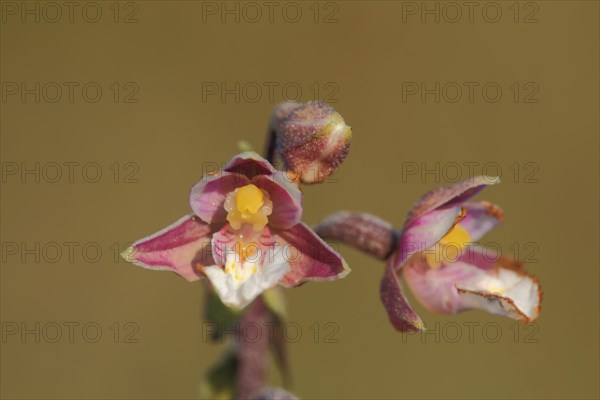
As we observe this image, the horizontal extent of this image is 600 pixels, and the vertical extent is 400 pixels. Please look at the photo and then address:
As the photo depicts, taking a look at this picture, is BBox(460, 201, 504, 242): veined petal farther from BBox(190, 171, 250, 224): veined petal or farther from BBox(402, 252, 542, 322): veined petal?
BBox(190, 171, 250, 224): veined petal

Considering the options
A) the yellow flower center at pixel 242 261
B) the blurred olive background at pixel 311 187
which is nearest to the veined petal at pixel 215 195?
the yellow flower center at pixel 242 261

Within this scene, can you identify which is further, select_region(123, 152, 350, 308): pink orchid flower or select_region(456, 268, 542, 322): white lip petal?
select_region(456, 268, 542, 322): white lip petal

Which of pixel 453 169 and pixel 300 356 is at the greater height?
pixel 453 169

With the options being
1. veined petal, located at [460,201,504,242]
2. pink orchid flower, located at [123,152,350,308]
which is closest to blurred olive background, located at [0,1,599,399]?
veined petal, located at [460,201,504,242]

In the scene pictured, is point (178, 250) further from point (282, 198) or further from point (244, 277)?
point (282, 198)

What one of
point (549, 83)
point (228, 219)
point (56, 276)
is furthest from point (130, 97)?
point (228, 219)

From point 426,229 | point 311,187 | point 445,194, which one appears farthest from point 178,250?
point 311,187

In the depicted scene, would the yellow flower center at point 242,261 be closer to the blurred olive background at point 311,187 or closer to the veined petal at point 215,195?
the veined petal at point 215,195

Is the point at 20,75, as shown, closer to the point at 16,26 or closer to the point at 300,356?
the point at 16,26
